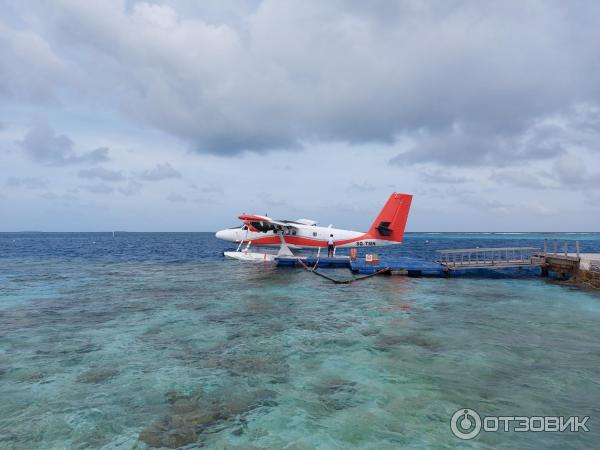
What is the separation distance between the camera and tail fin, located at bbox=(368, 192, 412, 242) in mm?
31750

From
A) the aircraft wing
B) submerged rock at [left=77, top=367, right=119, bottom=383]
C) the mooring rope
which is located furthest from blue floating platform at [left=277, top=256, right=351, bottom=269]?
submerged rock at [left=77, top=367, right=119, bottom=383]

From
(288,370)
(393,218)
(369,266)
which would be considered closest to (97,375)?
(288,370)

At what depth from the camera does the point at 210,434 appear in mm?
6633

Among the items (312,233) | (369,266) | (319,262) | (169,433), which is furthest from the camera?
(312,233)

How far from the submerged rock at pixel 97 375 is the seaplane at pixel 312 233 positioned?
22378mm

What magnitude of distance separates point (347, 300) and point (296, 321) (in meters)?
5.19

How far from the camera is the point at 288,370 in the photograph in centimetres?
966

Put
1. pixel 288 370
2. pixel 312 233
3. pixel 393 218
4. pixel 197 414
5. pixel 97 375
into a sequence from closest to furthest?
pixel 197 414, pixel 97 375, pixel 288 370, pixel 393 218, pixel 312 233

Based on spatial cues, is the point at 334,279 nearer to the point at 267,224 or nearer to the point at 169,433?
the point at 267,224

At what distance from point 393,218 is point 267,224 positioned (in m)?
12.1

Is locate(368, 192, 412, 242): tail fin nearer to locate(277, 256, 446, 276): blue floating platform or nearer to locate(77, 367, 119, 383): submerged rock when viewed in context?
locate(277, 256, 446, 276): blue floating platform

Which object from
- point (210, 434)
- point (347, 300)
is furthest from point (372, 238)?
point (210, 434)

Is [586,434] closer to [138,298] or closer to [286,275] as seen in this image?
[138,298]

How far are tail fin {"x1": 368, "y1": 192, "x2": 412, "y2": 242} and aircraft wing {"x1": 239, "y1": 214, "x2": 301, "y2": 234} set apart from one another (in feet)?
26.3
